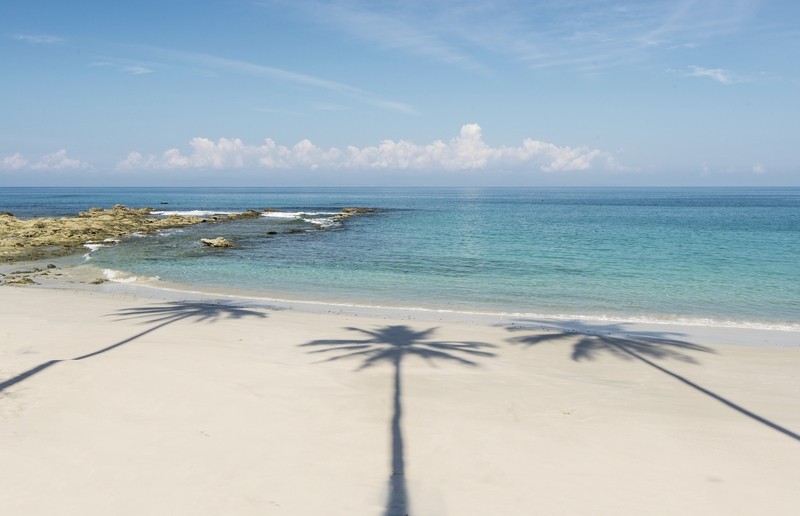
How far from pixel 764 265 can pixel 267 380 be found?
112ft

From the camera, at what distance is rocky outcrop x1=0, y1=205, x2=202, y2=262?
126 feet

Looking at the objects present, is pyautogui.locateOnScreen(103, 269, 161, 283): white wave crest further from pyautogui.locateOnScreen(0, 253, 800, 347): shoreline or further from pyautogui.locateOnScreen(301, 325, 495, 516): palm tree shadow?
pyautogui.locateOnScreen(301, 325, 495, 516): palm tree shadow

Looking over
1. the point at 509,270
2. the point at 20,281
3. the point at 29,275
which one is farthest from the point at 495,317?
the point at 29,275

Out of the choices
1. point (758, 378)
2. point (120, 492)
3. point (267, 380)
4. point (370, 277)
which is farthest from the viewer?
point (370, 277)

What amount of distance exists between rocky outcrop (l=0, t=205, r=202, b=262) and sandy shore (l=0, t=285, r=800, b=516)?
25740 mm

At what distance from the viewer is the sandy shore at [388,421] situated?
738cm

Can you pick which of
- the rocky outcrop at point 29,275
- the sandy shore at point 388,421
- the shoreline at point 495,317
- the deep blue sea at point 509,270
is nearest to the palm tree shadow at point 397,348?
the sandy shore at point 388,421

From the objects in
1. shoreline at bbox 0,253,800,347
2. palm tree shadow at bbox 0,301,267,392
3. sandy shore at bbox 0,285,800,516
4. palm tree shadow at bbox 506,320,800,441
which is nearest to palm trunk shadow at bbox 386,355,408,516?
sandy shore at bbox 0,285,800,516

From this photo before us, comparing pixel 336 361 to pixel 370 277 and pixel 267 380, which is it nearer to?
pixel 267 380

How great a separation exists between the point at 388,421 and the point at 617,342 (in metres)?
9.35

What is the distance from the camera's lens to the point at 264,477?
7.78 m

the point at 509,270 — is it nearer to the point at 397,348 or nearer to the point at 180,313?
the point at 397,348

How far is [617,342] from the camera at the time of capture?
16.3 meters

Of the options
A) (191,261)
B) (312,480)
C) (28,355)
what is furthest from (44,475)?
(191,261)
